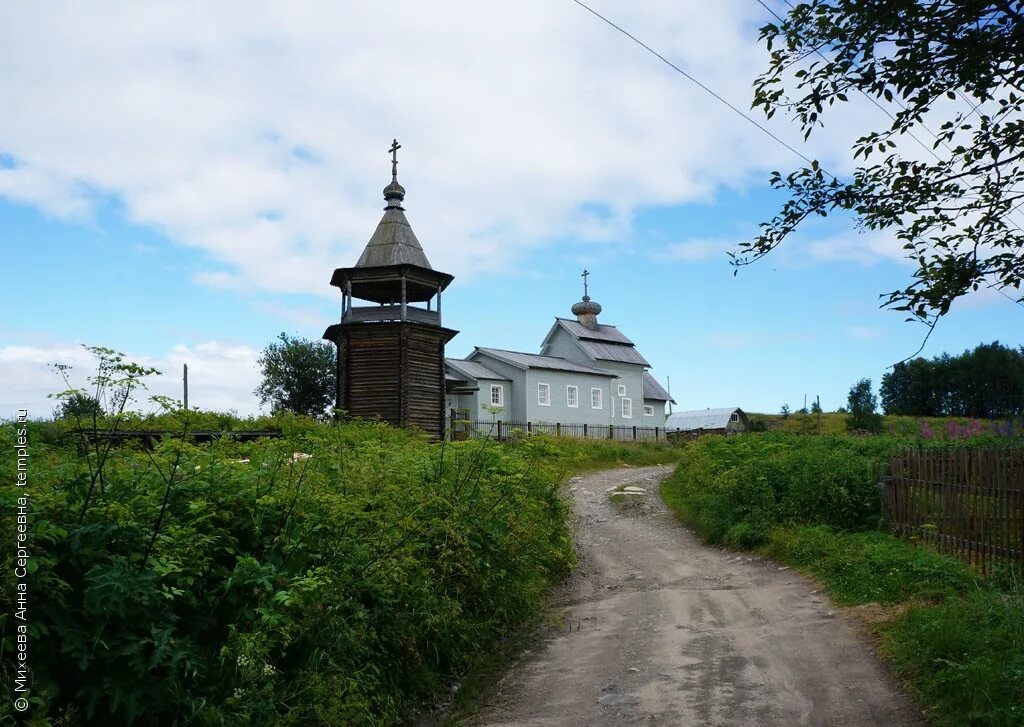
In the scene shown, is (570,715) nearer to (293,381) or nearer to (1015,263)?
(1015,263)

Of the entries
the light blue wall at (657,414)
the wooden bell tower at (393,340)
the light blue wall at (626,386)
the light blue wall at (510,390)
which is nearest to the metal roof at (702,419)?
the light blue wall at (657,414)

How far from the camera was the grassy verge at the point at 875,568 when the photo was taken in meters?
6.17

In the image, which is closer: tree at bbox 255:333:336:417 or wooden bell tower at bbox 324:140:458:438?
wooden bell tower at bbox 324:140:458:438

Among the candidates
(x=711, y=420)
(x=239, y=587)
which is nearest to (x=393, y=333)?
(x=239, y=587)

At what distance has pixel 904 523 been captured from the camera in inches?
491

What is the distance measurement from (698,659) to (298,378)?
44970mm

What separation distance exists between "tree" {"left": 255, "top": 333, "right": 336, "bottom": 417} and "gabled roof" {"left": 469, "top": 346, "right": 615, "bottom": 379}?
32.4 feet

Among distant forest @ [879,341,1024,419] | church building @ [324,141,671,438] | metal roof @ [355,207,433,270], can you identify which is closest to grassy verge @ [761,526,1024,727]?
church building @ [324,141,671,438]

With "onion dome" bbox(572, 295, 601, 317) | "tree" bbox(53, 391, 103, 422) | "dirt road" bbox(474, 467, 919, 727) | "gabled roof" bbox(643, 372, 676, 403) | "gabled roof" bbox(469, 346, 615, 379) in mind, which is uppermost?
"onion dome" bbox(572, 295, 601, 317)

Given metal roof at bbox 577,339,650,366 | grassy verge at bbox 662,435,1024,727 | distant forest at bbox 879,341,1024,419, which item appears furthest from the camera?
distant forest at bbox 879,341,1024,419

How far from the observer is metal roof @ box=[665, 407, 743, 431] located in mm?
60500

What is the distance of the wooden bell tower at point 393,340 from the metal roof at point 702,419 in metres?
32.1

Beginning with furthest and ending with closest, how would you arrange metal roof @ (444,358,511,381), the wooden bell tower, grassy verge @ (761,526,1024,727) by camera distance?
metal roof @ (444,358,511,381) → the wooden bell tower → grassy verge @ (761,526,1024,727)

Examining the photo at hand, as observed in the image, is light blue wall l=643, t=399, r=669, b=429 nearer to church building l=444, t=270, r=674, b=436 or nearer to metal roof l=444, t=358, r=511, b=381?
church building l=444, t=270, r=674, b=436
